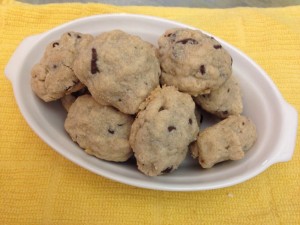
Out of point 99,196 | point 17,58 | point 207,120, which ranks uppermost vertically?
point 17,58

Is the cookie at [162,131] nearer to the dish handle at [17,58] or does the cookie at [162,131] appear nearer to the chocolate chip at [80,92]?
the chocolate chip at [80,92]

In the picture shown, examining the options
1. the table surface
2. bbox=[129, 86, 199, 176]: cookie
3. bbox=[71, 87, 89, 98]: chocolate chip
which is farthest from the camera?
the table surface

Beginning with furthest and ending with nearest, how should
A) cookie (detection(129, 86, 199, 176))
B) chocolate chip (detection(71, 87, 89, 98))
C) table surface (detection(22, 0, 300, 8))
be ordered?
table surface (detection(22, 0, 300, 8)), chocolate chip (detection(71, 87, 89, 98)), cookie (detection(129, 86, 199, 176))

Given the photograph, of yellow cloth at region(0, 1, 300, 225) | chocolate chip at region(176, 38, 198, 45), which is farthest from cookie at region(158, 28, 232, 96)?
yellow cloth at region(0, 1, 300, 225)


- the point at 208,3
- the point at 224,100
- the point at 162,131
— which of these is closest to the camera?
the point at 162,131

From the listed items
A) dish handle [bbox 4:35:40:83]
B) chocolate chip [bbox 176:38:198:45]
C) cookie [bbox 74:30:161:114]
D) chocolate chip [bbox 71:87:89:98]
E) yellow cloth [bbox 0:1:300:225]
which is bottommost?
yellow cloth [bbox 0:1:300:225]

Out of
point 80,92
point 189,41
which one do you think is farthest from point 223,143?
point 80,92

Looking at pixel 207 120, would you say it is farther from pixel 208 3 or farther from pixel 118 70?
pixel 208 3

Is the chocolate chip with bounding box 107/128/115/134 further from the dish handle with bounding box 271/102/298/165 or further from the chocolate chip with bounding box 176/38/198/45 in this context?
the dish handle with bounding box 271/102/298/165
